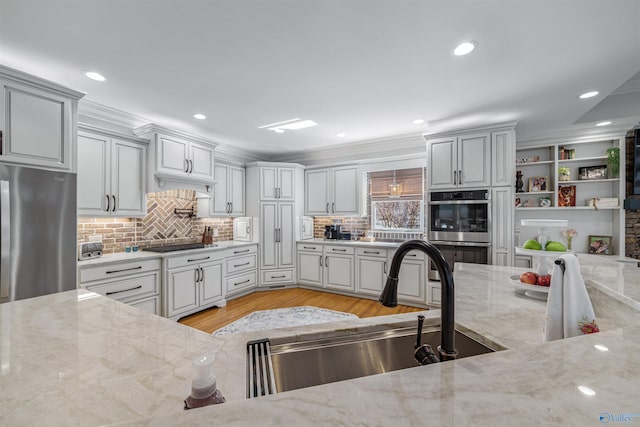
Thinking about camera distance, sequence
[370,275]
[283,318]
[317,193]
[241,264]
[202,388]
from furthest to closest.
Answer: [317,193] → [241,264] → [370,275] → [283,318] → [202,388]

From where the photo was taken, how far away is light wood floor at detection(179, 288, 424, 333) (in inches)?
133

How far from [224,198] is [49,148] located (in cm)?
245

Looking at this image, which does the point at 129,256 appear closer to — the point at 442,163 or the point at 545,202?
the point at 442,163

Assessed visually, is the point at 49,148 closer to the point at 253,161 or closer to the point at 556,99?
the point at 253,161

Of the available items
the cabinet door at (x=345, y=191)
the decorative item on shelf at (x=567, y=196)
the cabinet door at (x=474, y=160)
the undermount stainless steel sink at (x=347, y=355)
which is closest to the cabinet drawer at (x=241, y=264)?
the cabinet door at (x=345, y=191)

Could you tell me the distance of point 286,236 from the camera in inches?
191

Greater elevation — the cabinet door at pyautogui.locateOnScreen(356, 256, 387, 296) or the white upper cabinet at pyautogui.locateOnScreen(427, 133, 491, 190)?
the white upper cabinet at pyautogui.locateOnScreen(427, 133, 491, 190)

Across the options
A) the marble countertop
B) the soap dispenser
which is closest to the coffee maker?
the marble countertop

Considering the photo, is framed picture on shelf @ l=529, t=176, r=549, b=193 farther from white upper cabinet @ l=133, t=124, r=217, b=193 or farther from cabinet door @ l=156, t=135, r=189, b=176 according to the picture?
cabinet door @ l=156, t=135, r=189, b=176

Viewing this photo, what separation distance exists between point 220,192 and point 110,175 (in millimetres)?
1541

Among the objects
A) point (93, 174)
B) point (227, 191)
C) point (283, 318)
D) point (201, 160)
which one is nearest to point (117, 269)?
point (93, 174)

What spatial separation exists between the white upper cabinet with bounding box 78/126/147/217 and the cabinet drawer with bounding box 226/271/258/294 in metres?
1.58

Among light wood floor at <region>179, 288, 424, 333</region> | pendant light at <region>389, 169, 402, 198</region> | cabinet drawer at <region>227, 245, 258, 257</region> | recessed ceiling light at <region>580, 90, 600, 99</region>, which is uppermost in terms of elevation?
recessed ceiling light at <region>580, 90, 600, 99</region>

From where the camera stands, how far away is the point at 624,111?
3.05 meters
